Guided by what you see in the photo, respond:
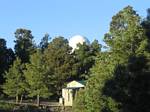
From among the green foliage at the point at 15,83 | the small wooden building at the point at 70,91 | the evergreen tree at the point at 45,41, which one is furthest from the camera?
the evergreen tree at the point at 45,41

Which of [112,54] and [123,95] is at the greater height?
[112,54]

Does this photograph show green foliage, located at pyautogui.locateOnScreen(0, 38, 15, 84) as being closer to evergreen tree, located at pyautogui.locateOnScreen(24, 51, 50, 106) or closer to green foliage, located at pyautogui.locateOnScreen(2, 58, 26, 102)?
green foliage, located at pyautogui.locateOnScreen(2, 58, 26, 102)

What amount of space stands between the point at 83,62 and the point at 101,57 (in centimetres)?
6304

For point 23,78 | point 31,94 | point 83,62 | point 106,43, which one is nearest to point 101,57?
point 106,43

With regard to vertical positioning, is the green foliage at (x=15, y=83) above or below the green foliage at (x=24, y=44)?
below

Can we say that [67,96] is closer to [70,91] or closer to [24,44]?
[70,91]

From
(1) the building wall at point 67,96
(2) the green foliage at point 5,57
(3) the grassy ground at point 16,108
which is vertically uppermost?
(2) the green foliage at point 5,57

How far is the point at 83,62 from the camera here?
329 ft

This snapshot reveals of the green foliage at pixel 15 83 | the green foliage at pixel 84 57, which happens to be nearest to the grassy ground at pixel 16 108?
the green foliage at pixel 15 83

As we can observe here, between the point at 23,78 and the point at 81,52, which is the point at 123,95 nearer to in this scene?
the point at 23,78

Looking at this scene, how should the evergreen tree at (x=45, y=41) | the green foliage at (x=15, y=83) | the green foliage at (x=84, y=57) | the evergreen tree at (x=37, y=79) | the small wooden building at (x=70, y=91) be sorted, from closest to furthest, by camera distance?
the evergreen tree at (x=37, y=79) → the green foliage at (x=15, y=83) → the small wooden building at (x=70, y=91) → the green foliage at (x=84, y=57) → the evergreen tree at (x=45, y=41)

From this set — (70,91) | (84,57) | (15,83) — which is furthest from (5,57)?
(15,83)

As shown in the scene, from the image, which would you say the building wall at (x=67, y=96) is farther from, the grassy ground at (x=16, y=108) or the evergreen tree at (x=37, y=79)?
the grassy ground at (x=16, y=108)

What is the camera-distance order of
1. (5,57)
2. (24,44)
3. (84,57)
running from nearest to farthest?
(5,57) < (84,57) < (24,44)
